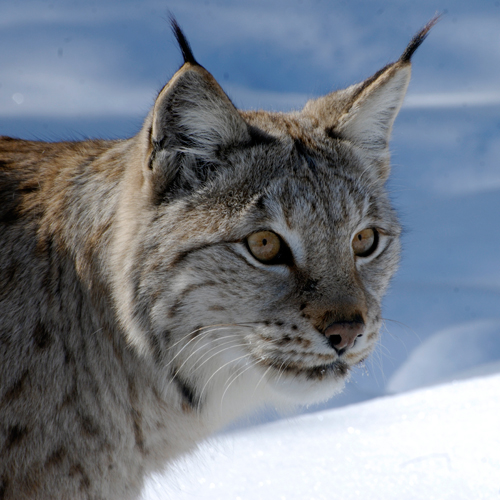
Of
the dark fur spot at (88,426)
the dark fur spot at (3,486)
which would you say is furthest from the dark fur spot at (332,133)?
the dark fur spot at (3,486)

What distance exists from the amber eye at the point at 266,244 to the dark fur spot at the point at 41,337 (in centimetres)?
86

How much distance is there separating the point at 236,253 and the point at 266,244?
12cm

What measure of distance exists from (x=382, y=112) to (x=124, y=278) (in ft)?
4.50

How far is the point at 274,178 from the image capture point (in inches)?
98.0

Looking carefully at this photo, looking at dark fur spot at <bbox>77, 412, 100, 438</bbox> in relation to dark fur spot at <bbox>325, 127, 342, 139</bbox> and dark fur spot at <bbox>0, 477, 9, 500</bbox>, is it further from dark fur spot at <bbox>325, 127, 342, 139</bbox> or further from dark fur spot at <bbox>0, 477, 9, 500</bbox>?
dark fur spot at <bbox>325, 127, 342, 139</bbox>

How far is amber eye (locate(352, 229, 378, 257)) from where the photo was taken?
8.61 ft

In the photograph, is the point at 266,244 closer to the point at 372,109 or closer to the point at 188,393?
the point at 188,393

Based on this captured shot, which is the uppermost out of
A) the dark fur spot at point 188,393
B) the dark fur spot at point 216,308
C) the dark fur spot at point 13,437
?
the dark fur spot at point 216,308

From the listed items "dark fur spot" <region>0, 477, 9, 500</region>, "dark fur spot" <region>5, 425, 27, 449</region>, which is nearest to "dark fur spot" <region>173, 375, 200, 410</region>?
"dark fur spot" <region>5, 425, 27, 449</region>

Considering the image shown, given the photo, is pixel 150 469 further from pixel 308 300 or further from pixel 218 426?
pixel 308 300

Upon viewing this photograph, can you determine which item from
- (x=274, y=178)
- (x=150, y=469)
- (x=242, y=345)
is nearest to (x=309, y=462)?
(x=150, y=469)

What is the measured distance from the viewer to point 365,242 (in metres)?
2.67

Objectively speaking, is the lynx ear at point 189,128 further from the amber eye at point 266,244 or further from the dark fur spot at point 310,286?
the dark fur spot at point 310,286

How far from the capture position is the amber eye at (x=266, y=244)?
94.8 inches
